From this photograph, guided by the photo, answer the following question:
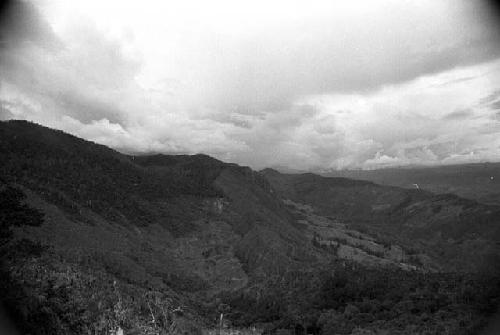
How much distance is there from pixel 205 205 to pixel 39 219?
74377mm

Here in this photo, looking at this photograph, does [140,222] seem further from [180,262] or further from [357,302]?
[357,302]

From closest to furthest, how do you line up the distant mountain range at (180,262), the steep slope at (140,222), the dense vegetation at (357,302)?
the distant mountain range at (180,262) < the dense vegetation at (357,302) < the steep slope at (140,222)

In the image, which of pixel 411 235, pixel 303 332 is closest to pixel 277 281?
pixel 303 332

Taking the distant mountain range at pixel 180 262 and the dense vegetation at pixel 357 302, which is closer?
the distant mountain range at pixel 180 262

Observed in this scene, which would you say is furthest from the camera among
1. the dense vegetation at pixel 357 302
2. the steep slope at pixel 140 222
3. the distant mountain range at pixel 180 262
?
the steep slope at pixel 140 222

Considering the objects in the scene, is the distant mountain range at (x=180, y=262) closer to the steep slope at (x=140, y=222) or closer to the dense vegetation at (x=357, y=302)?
the dense vegetation at (x=357, y=302)

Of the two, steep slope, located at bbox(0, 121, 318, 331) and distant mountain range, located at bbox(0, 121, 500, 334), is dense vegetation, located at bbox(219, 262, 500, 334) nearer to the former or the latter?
distant mountain range, located at bbox(0, 121, 500, 334)

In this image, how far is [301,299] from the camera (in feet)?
145

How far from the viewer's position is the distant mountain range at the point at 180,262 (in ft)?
68.7

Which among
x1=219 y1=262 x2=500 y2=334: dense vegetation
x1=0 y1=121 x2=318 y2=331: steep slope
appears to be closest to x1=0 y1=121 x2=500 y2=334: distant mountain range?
x1=219 y1=262 x2=500 y2=334: dense vegetation

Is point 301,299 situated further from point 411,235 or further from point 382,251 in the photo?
point 411,235

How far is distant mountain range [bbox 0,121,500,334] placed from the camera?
20953 mm

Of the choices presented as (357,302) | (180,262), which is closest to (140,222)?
(180,262)

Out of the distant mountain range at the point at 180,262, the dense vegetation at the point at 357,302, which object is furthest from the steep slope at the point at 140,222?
the dense vegetation at the point at 357,302
